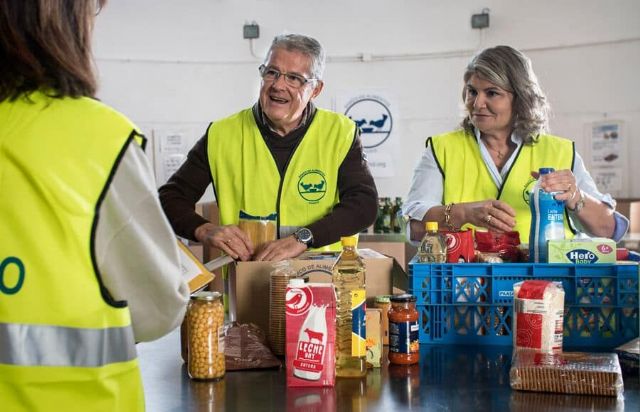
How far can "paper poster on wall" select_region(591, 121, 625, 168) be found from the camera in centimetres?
600

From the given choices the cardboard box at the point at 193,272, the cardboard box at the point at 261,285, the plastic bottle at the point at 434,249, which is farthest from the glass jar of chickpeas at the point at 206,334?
the plastic bottle at the point at 434,249

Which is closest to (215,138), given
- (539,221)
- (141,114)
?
(539,221)

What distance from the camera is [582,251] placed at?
69.3 inches

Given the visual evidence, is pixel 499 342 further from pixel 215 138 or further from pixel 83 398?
pixel 215 138

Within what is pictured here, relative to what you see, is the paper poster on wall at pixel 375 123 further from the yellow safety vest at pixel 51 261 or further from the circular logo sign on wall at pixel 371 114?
the yellow safety vest at pixel 51 261

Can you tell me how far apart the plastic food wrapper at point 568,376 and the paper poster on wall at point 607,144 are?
190 inches

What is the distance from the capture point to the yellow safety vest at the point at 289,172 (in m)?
2.60

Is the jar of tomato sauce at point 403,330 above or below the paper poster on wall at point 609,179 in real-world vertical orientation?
below

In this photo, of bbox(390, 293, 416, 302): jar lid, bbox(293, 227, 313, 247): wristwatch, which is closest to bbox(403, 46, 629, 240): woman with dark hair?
bbox(293, 227, 313, 247): wristwatch

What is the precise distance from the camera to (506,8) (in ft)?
20.2

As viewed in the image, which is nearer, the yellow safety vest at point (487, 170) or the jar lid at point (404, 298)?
the jar lid at point (404, 298)

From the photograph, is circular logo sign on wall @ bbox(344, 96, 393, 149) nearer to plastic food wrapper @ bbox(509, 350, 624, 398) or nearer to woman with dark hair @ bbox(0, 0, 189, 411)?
plastic food wrapper @ bbox(509, 350, 624, 398)

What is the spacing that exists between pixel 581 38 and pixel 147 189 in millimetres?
5410

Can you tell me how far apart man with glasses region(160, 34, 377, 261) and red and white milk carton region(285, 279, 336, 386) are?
0.98m
